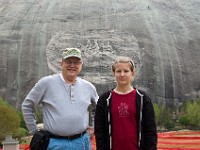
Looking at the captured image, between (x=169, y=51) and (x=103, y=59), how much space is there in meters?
4.61

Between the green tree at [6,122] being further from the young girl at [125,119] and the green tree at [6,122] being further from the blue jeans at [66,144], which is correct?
the young girl at [125,119]

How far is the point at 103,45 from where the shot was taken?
31016 millimetres

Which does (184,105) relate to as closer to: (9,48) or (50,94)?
(9,48)

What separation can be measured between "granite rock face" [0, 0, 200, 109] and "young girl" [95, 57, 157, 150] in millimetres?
25347

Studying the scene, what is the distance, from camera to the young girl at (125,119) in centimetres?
430

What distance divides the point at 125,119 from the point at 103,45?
2682 cm

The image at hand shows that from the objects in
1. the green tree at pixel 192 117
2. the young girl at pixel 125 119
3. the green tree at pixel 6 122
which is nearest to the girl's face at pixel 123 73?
the young girl at pixel 125 119

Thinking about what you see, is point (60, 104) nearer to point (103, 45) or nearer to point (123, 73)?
point (123, 73)

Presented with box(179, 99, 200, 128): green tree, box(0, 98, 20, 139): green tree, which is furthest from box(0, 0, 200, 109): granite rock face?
box(0, 98, 20, 139): green tree

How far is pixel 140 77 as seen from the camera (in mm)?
30344

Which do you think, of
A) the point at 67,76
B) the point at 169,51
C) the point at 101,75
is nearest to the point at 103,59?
the point at 101,75

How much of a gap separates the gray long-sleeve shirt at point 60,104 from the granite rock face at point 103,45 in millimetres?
25063

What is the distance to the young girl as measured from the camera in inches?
169

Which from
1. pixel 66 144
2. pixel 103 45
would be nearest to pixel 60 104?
pixel 66 144
